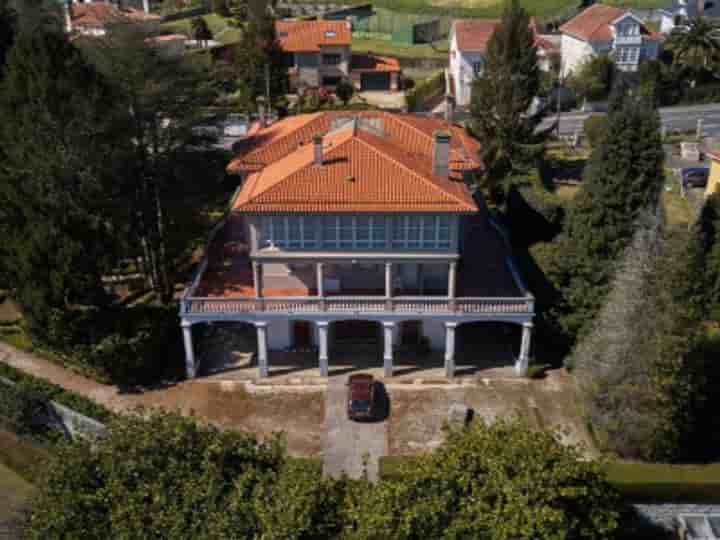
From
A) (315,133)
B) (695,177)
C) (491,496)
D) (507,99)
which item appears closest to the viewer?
(491,496)

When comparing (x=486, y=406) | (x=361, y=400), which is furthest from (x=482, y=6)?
(x=361, y=400)

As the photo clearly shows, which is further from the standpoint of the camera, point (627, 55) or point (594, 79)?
point (627, 55)

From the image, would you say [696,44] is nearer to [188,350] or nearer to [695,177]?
[695,177]

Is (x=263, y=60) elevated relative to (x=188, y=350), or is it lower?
elevated

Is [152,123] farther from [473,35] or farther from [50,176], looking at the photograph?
[473,35]

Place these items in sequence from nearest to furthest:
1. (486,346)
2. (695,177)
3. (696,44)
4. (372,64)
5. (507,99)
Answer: (486,346) < (507,99) < (695,177) < (696,44) < (372,64)

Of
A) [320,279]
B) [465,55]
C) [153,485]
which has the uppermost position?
[465,55]

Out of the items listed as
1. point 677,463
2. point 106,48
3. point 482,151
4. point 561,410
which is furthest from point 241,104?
point 677,463

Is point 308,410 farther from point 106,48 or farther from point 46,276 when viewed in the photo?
point 106,48
